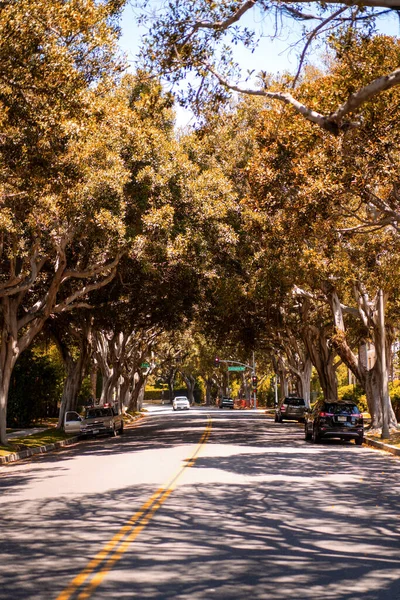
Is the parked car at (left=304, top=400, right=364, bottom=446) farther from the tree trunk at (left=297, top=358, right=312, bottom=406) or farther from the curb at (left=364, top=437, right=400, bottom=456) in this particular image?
the tree trunk at (left=297, top=358, right=312, bottom=406)

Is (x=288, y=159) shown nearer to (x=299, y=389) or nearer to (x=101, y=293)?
(x=101, y=293)

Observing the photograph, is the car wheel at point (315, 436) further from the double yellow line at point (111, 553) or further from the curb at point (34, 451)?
the double yellow line at point (111, 553)

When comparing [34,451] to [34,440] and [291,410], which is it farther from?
[291,410]

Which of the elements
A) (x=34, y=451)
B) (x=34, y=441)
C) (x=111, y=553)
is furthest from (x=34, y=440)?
(x=111, y=553)

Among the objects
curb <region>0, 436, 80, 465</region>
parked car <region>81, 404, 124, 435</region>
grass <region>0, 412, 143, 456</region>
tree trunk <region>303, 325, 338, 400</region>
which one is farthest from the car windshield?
tree trunk <region>303, 325, 338, 400</region>

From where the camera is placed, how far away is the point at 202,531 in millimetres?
9891

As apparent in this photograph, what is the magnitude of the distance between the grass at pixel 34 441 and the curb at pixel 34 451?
0.86ft

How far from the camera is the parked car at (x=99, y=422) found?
34562mm

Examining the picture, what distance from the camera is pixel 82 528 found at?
10133 millimetres

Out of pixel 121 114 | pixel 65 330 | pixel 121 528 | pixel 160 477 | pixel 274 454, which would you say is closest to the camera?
pixel 121 528

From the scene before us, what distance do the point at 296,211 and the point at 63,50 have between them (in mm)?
7614

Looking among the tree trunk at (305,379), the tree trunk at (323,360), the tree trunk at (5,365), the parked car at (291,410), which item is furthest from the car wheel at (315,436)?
the tree trunk at (305,379)

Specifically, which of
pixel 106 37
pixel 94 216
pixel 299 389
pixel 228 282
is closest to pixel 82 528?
pixel 106 37

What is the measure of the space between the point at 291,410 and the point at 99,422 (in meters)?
16.7
